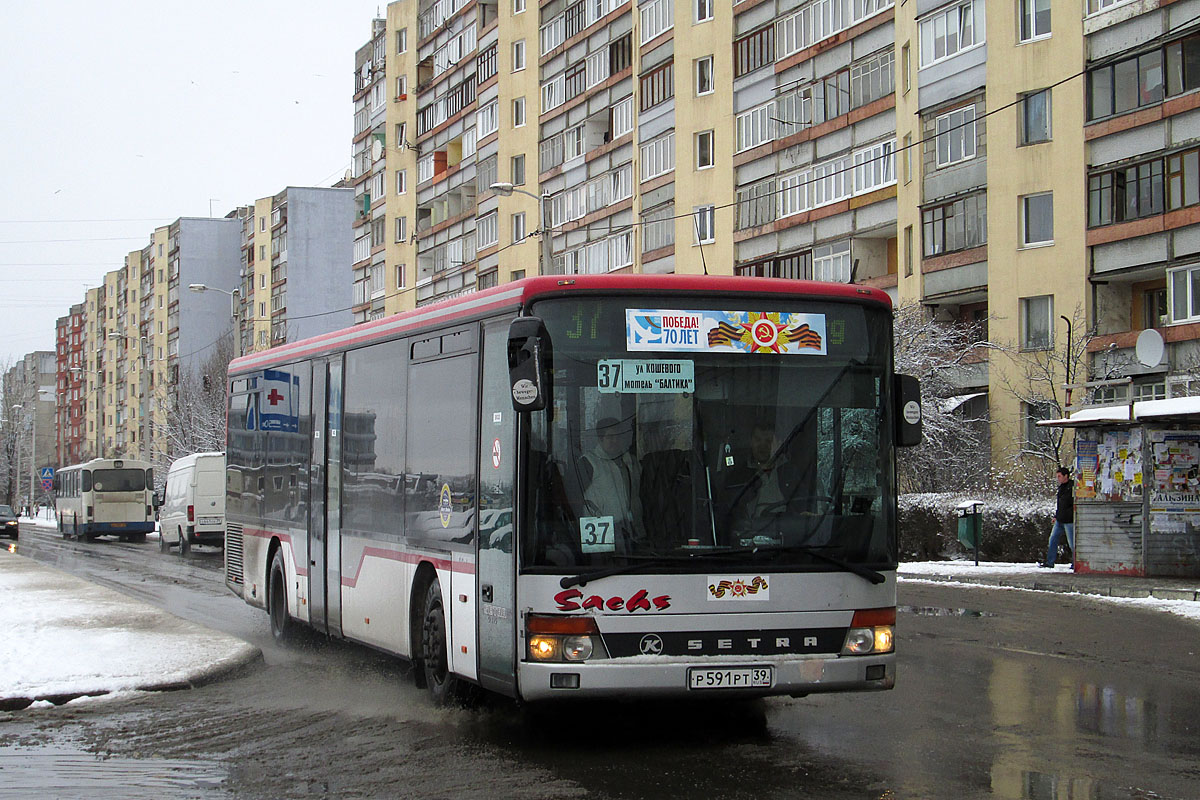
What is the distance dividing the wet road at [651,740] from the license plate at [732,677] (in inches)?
15.7

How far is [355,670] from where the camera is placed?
42.4 feet

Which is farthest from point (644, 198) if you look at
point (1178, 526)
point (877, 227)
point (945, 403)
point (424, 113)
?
point (1178, 526)

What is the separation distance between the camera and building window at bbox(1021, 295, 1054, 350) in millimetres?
37750

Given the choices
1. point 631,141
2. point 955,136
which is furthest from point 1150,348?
point 631,141

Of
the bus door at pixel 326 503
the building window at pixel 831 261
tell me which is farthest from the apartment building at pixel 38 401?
the bus door at pixel 326 503

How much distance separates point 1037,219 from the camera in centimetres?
3803

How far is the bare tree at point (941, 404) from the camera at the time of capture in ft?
118

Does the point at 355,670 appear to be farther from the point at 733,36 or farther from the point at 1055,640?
the point at 733,36

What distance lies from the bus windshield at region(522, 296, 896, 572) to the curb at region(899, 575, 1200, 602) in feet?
42.1

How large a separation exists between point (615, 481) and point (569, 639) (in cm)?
95

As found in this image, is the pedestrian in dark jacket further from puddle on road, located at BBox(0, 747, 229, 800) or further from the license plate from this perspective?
puddle on road, located at BBox(0, 747, 229, 800)

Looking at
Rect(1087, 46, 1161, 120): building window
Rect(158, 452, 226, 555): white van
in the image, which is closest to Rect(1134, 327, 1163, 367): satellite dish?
Rect(1087, 46, 1161, 120): building window

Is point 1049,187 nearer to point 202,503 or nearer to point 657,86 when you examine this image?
point 657,86

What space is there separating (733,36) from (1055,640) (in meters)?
35.4
